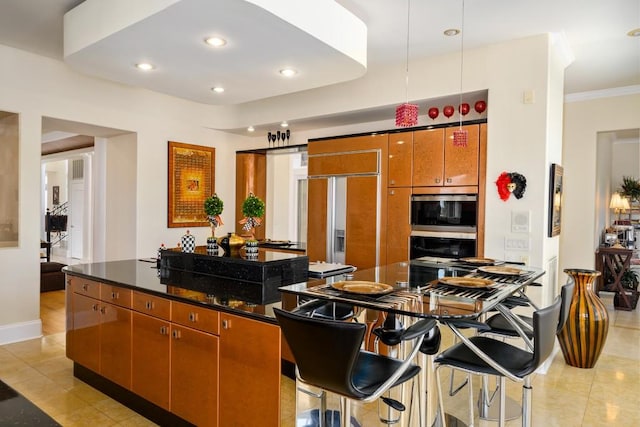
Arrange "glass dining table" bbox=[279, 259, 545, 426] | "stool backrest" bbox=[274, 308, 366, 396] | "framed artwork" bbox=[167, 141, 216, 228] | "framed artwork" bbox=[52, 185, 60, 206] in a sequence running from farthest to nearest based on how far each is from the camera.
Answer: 1. "framed artwork" bbox=[52, 185, 60, 206]
2. "framed artwork" bbox=[167, 141, 216, 228]
3. "glass dining table" bbox=[279, 259, 545, 426]
4. "stool backrest" bbox=[274, 308, 366, 396]

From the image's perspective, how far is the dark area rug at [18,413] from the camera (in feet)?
2.77

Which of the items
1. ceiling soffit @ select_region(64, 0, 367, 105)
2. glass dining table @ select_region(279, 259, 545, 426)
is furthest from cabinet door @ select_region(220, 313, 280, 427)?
ceiling soffit @ select_region(64, 0, 367, 105)

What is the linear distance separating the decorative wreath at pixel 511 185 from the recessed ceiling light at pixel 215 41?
103 inches

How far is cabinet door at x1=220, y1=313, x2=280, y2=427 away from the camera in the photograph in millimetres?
2006

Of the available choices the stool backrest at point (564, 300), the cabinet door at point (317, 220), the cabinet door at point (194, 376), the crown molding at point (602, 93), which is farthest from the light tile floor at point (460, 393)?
the crown molding at point (602, 93)

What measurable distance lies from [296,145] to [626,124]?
4150 millimetres

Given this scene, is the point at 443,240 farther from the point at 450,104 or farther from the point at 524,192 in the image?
the point at 450,104

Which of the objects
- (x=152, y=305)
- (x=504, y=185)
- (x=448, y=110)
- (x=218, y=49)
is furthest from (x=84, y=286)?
(x=448, y=110)

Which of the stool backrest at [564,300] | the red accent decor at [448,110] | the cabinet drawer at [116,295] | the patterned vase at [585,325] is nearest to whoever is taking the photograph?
the stool backrest at [564,300]

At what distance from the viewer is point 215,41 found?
2867mm

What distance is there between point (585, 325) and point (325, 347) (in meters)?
3.10

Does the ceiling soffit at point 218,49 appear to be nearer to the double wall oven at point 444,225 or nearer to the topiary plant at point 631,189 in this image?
the double wall oven at point 444,225

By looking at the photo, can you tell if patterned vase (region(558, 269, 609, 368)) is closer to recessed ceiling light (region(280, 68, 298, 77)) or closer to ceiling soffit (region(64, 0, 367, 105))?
ceiling soffit (region(64, 0, 367, 105))

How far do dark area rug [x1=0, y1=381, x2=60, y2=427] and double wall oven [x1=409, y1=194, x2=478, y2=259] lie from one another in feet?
12.3
